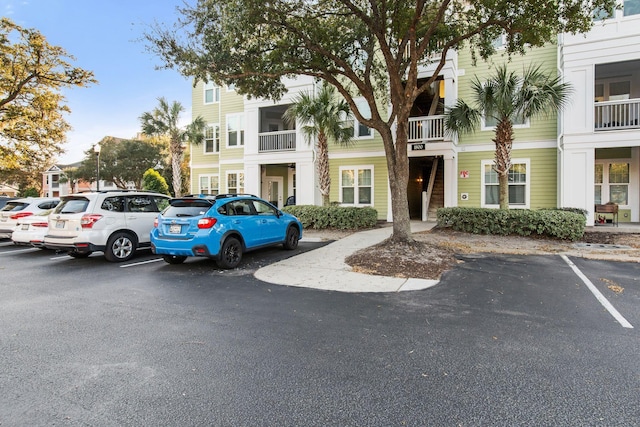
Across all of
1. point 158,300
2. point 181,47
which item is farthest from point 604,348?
point 181,47

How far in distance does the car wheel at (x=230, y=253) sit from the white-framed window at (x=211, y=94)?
17.0 meters

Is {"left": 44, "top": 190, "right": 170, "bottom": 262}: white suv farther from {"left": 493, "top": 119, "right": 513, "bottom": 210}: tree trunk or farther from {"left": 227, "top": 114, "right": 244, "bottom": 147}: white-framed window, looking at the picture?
{"left": 227, "top": 114, "right": 244, "bottom": 147}: white-framed window

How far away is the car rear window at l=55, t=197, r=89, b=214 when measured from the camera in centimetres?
891

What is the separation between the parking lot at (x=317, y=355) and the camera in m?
2.72

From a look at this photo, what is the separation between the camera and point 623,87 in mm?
15578

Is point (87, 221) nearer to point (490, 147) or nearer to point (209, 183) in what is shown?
point (209, 183)

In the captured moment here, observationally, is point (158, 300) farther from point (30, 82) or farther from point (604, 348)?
point (30, 82)

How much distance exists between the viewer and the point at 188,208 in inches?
313

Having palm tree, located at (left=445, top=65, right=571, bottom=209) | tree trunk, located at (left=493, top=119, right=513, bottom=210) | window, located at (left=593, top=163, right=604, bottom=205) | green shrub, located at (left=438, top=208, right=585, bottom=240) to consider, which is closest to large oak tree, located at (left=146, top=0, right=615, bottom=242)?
palm tree, located at (left=445, top=65, right=571, bottom=209)

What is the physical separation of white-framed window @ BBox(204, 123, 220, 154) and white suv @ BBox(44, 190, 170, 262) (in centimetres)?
1343

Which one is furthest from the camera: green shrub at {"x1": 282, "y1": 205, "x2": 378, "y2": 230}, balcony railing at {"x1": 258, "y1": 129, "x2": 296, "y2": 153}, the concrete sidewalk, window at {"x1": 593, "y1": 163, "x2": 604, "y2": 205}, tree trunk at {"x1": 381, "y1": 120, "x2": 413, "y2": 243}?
balcony railing at {"x1": 258, "y1": 129, "x2": 296, "y2": 153}

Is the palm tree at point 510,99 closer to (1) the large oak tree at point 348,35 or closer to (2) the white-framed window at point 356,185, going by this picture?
(1) the large oak tree at point 348,35

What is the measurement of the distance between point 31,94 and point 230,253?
20.7 m

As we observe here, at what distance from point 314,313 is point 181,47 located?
810 centimetres
